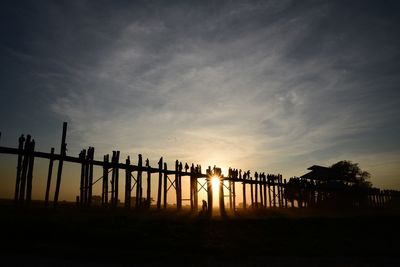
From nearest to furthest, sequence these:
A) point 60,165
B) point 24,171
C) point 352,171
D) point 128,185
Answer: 1. point 24,171
2. point 60,165
3. point 128,185
4. point 352,171

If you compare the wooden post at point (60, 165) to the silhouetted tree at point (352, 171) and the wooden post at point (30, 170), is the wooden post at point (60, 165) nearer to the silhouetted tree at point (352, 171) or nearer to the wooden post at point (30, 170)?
the wooden post at point (30, 170)

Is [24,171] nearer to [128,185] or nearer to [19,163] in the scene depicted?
[19,163]

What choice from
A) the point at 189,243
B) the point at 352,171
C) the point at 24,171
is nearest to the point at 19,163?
the point at 24,171

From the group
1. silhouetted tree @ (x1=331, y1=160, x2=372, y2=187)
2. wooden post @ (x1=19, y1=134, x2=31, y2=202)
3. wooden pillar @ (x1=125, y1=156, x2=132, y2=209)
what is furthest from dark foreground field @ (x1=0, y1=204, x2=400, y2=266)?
silhouetted tree @ (x1=331, y1=160, x2=372, y2=187)

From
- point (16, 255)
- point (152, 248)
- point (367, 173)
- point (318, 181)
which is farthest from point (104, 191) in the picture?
point (367, 173)

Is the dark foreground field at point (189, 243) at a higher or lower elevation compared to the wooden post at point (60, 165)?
lower

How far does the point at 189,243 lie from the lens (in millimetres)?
11562

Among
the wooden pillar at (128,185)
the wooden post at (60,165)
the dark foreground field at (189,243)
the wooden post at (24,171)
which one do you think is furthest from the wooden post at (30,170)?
the wooden pillar at (128,185)

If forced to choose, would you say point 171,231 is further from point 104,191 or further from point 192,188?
point 192,188

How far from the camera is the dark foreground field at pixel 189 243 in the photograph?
29.5ft

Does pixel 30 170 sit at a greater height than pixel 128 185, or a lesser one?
greater

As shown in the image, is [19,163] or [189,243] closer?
[189,243]

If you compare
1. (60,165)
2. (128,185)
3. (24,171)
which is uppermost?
(60,165)

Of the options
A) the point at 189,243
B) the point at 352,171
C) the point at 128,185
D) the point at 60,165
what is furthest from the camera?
the point at 352,171
